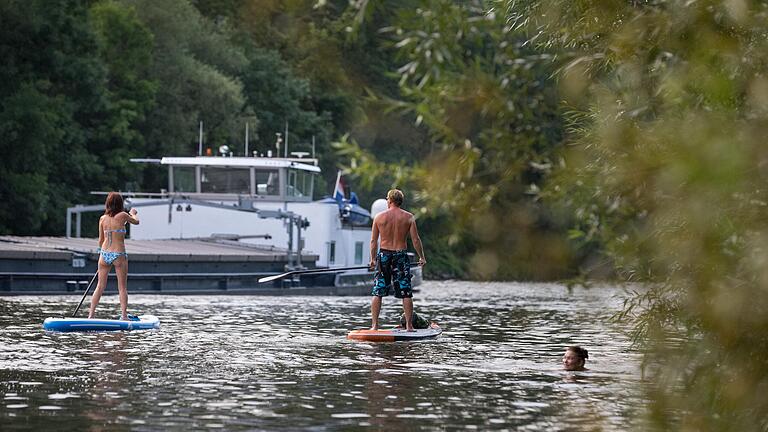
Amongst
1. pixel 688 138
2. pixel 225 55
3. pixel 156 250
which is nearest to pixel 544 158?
pixel 688 138

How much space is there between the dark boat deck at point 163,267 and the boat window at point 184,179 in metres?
2.31

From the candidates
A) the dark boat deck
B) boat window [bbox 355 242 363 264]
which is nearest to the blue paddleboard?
the dark boat deck

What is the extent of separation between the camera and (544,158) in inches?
303

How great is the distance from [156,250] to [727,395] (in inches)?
1314

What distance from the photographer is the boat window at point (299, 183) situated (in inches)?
1896

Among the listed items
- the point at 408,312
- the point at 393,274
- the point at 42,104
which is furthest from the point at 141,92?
the point at 408,312

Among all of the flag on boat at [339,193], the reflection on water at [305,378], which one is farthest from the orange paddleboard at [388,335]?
the flag on boat at [339,193]

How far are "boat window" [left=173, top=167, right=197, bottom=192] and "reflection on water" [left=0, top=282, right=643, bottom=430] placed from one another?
21.8 meters

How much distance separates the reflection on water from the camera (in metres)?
12.2

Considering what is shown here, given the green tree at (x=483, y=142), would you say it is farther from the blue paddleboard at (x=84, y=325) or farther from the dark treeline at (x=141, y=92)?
the dark treeline at (x=141, y=92)

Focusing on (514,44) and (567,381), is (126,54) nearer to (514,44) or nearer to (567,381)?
(567,381)

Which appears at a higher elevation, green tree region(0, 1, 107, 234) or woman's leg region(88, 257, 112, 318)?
green tree region(0, 1, 107, 234)

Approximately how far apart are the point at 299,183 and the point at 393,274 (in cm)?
2706

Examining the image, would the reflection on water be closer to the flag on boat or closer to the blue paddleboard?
the blue paddleboard
